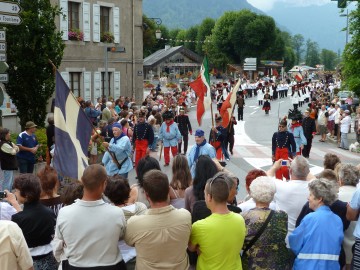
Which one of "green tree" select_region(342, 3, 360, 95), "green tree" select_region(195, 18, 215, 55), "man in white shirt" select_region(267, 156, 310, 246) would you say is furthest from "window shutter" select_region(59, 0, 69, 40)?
"green tree" select_region(195, 18, 215, 55)

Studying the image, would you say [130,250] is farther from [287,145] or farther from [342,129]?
[342,129]

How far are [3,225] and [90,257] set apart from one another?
0.74 m

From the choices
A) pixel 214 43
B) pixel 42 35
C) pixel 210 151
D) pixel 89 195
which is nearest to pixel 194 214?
pixel 89 195

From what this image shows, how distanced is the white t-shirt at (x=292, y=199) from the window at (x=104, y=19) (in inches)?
939

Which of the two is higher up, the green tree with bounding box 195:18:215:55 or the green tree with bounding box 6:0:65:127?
the green tree with bounding box 195:18:215:55

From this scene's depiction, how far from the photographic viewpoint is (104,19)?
2886 cm

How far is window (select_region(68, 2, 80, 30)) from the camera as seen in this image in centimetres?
2658

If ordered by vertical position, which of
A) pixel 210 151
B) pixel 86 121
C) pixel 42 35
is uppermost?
pixel 42 35

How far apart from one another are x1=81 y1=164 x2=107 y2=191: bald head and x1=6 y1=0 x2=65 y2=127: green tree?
11.7 meters

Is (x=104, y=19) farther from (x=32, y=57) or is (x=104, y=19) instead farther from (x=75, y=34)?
(x=32, y=57)

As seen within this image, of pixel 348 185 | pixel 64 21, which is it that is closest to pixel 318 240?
pixel 348 185

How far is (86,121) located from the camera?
7.04 meters

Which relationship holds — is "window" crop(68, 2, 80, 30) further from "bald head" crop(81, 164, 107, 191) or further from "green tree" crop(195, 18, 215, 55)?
"green tree" crop(195, 18, 215, 55)

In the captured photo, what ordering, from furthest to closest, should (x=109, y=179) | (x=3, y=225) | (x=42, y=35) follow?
(x=42, y=35)
(x=109, y=179)
(x=3, y=225)
